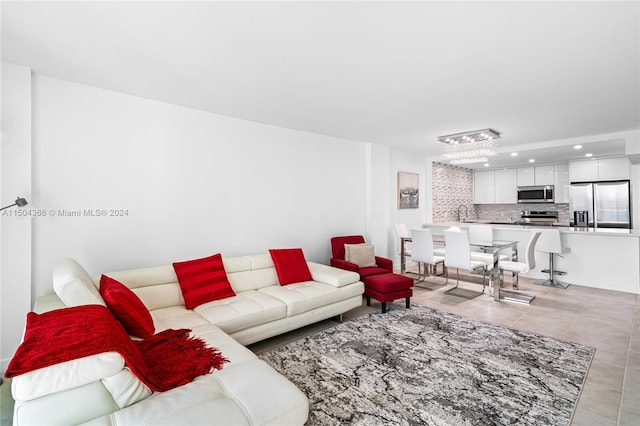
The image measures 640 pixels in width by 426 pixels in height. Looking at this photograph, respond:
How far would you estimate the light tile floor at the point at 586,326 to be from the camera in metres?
2.15

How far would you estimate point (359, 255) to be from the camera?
4.67 meters

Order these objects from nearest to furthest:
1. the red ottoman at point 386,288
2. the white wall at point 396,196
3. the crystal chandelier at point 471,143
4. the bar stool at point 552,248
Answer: the red ottoman at point 386,288
the crystal chandelier at point 471,143
the bar stool at point 552,248
the white wall at point 396,196

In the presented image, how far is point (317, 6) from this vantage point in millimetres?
1823

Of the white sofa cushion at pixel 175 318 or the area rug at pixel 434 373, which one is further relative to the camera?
the white sofa cushion at pixel 175 318

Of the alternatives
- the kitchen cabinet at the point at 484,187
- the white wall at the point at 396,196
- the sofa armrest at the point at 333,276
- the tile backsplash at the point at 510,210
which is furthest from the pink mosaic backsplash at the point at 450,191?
the sofa armrest at the point at 333,276

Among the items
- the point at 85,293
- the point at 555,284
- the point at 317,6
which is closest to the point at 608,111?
the point at 555,284

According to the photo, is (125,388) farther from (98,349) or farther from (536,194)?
(536,194)

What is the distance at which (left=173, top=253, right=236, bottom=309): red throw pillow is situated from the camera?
10.1 ft

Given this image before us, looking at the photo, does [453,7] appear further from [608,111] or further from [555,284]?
[555,284]

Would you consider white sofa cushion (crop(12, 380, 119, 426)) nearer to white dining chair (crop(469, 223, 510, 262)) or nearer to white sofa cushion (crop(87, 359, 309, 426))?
white sofa cushion (crop(87, 359, 309, 426))

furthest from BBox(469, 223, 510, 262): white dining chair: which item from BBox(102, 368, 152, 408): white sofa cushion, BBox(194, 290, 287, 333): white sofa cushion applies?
BBox(102, 368, 152, 408): white sofa cushion

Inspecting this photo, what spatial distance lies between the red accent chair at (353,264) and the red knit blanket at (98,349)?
8.74 ft

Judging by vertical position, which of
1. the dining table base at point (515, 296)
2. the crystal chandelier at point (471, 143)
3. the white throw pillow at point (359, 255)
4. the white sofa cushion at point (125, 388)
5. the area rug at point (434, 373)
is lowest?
the area rug at point (434, 373)

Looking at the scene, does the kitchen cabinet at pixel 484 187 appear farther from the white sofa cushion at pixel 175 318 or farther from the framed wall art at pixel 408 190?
the white sofa cushion at pixel 175 318
